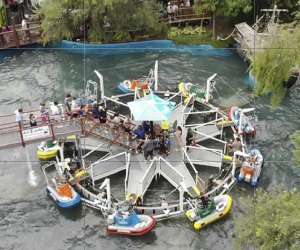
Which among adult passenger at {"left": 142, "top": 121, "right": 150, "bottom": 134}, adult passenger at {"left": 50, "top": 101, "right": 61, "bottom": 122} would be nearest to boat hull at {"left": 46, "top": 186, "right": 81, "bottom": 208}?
adult passenger at {"left": 50, "top": 101, "right": 61, "bottom": 122}

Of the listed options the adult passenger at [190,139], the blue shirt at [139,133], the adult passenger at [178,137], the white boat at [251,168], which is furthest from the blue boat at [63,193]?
the white boat at [251,168]

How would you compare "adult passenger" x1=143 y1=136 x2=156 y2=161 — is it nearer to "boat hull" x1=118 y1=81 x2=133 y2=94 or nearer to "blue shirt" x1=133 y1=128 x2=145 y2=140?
"blue shirt" x1=133 y1=128 x2=145 y2=140

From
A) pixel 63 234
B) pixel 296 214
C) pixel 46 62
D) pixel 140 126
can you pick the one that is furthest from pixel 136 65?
pixel 296 214

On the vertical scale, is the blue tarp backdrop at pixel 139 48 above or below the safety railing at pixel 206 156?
above

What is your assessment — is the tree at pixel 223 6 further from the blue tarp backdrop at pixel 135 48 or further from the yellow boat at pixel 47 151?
the yellow boat at pixel 47 151

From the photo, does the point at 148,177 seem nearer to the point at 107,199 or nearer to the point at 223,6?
the point at 107,199

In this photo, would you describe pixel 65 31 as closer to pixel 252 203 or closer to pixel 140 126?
Result: pixel 140 126
